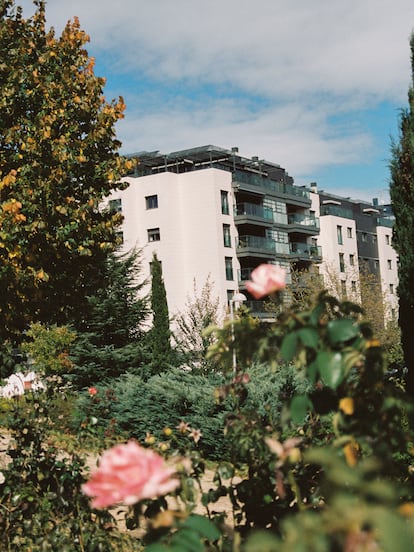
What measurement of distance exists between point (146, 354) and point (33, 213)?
41.5 ft

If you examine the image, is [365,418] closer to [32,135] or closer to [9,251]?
[9,251]

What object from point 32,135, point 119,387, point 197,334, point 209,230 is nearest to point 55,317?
point 119,387

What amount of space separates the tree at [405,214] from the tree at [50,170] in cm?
588

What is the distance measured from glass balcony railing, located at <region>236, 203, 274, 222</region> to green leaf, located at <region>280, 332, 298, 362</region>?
135 ft

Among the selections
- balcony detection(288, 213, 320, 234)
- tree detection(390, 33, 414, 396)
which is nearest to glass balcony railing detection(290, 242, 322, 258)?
balcony detection(288, 213, 320, 234)

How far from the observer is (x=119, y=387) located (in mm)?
14156

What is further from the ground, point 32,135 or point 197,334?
point 32,135

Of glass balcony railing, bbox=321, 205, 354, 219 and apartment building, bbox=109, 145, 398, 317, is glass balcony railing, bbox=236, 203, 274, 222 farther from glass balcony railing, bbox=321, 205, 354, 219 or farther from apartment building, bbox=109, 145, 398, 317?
glass balcony railing, bbox=321, 205, 354, 219

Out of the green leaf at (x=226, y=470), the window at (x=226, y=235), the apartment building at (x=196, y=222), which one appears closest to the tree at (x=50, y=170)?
the green leaf at (x=226, y=470)

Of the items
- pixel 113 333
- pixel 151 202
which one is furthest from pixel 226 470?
pixel 151 202

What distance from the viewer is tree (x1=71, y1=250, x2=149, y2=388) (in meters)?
22.0

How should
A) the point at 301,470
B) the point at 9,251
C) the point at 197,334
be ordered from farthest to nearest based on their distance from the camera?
the point at 197,334, the point at 9,251, the point at 301,470

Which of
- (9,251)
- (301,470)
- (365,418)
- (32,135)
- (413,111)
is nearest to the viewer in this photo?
(365,418)

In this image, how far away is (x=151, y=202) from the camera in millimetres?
41906
